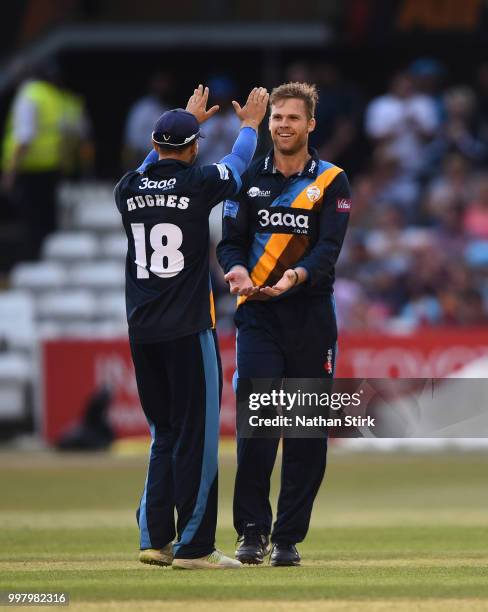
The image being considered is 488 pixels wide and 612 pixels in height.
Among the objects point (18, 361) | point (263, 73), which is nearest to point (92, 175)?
point (263, 73)

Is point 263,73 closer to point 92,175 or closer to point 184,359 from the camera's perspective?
point 92,175

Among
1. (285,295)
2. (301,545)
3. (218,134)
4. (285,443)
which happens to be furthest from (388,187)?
(285,443)

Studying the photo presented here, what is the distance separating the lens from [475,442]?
61.5 ft

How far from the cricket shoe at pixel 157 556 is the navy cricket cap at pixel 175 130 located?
1.92 meters

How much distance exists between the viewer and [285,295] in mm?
8461

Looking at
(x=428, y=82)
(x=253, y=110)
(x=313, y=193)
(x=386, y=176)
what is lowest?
(x=313, y=193)

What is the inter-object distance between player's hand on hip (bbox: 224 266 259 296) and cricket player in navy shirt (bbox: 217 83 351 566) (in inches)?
0.8

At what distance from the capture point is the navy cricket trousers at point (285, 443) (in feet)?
27.7

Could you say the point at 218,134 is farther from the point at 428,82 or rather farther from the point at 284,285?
the point at 284,285

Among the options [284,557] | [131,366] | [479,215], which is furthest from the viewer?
[479,215]

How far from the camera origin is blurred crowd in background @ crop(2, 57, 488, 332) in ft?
64.0

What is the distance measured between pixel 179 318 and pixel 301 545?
2.37 metres

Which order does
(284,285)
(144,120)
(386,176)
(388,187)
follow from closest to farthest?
(284,285) < (388,187) < (386,176) < (144,120)

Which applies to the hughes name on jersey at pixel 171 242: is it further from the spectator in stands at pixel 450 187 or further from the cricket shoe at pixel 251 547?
the spectator in stands at pixel 450 187
